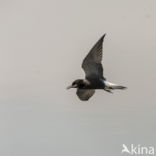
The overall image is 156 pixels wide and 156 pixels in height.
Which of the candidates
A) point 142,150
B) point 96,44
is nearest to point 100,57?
point 96,44

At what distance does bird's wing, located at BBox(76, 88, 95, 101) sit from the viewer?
7.55m

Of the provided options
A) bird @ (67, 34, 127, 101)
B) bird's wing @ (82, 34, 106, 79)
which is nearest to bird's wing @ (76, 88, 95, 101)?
bird @ (67, 34, 127, 101)

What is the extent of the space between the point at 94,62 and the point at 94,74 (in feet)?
0.32

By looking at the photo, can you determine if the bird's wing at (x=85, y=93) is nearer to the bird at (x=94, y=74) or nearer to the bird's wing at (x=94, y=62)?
the bird at (x=94, y=74)

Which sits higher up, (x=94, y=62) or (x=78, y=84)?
(x=94, y=62)

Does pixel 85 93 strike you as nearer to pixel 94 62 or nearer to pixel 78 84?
pixel 78 84

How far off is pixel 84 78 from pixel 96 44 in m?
0.31

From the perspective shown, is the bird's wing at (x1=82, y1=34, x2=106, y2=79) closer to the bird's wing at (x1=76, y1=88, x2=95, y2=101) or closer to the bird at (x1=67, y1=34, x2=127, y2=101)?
the bird at (x1=67, y1=34, x2=127, y2=101)

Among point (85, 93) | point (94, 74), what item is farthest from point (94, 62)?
point (85, 93)

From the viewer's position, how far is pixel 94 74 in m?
7.45

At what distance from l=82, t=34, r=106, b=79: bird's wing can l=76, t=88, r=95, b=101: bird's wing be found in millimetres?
132

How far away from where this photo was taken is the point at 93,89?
7594 millimetres

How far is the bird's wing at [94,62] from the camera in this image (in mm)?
7363

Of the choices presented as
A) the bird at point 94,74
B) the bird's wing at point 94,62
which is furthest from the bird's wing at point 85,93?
the bird's wing at point 94,62
